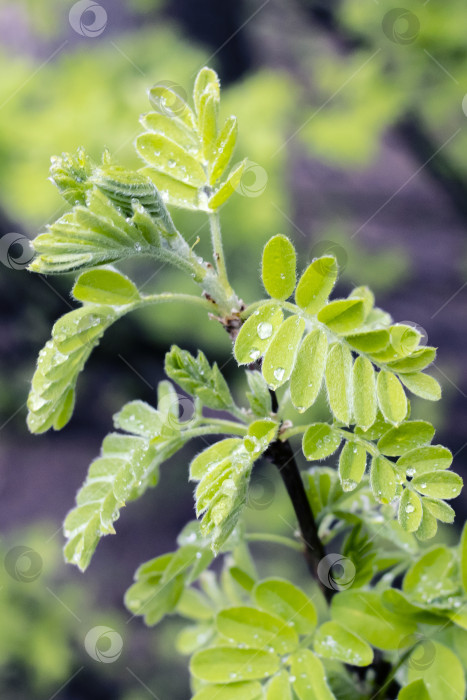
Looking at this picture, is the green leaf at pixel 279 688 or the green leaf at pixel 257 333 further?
the green leaf at pixel 279 688

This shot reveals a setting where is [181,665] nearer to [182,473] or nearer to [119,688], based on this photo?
[119,688]

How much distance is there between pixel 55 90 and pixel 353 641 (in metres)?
2.26

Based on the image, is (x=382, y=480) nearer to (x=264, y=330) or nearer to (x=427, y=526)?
(x=427, y=526)

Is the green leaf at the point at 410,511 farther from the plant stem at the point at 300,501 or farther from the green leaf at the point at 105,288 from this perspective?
the green leaf at the point at 105,288

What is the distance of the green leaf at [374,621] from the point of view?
698 mm

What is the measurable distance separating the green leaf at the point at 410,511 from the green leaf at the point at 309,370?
130mm

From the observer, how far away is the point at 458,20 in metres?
2.21

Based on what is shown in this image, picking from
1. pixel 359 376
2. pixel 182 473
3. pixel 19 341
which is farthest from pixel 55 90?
pixel 359 376

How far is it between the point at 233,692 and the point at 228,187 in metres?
0.55

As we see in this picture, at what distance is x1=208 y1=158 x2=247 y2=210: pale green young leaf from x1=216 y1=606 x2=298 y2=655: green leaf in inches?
17.9

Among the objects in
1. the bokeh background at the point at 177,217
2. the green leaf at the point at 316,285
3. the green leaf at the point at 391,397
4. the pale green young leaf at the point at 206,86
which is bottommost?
the bokeh background at the point at 177,217

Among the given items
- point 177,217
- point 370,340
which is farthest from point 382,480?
point 177,217

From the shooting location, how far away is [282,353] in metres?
0.58

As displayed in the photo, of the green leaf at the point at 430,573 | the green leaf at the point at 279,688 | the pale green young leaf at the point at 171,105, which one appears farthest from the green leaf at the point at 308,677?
the pale green young leaf at the point at 171,105
